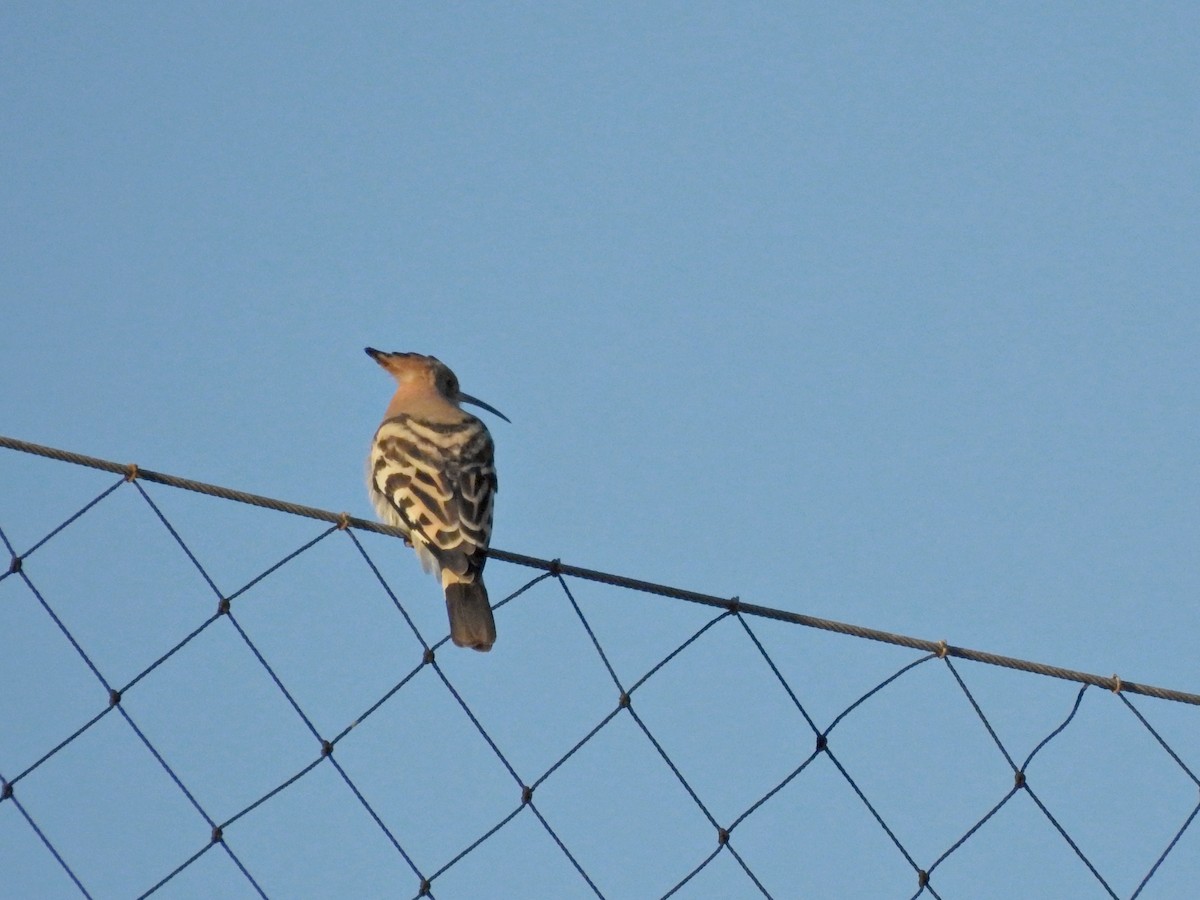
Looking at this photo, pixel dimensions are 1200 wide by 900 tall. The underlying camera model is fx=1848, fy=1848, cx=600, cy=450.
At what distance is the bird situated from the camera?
18.9 feet

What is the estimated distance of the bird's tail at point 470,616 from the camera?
5.69 m

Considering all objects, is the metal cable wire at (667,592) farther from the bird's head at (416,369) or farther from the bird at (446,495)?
the bird's head at (416,369)

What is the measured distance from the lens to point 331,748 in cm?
445

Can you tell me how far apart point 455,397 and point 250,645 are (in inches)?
169

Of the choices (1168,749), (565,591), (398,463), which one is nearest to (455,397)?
(398,463)

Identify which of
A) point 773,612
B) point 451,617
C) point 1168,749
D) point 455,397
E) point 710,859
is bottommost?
point 1168,749

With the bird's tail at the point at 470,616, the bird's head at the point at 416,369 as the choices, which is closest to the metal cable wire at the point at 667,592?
the bird's tail at the point at 470,616

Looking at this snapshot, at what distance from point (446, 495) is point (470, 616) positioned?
56 cm

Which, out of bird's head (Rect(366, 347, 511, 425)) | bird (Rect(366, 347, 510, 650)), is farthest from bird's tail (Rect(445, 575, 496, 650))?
bird's head (Rect(366, 347, 511, 425))

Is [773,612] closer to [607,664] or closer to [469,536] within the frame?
[607,664]

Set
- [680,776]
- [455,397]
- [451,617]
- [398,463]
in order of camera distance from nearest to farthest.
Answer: [680,776], [451,617], [398,463], [455,397]

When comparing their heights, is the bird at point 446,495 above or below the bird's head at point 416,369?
below

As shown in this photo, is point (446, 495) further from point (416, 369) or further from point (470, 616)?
point (416, 369)

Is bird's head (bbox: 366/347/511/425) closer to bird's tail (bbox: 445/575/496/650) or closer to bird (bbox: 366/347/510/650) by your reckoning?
bird (bbox: 366/347/510/650)
